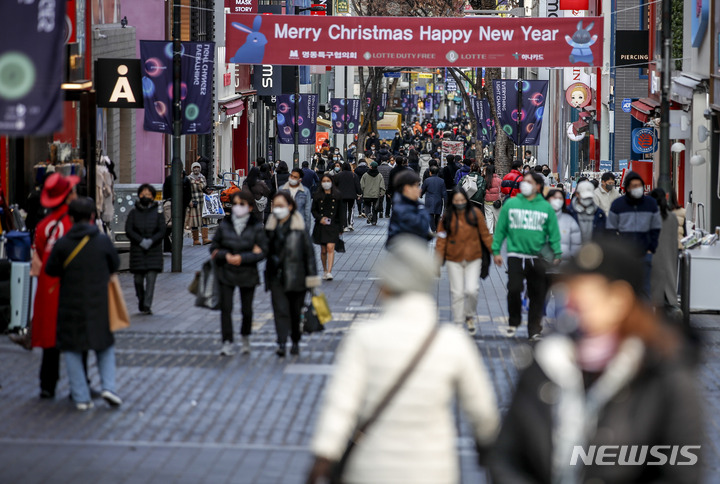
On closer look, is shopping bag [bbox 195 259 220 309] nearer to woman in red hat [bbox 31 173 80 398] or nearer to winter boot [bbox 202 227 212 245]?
woman in red hat [bbox 31 173 80 398]

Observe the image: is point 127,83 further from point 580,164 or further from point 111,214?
point 580,164

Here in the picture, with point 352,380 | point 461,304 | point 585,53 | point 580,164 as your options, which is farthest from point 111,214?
point 580,164

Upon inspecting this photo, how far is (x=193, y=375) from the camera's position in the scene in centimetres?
1123

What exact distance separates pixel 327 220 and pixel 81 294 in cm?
1031

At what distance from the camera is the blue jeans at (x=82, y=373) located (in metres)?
9.59

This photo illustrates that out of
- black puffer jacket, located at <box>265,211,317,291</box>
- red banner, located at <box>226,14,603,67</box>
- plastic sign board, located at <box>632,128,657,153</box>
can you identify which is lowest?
black puffer jacket, located at <box>265,211,317,291</box>

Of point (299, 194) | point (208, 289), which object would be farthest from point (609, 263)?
point (299, 194)

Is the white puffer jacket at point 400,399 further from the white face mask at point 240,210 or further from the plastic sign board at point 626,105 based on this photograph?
the plastic sign board at point 626,105

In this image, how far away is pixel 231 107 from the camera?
42281 millimetres

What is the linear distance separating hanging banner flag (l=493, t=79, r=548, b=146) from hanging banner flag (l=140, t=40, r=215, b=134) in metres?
11.0

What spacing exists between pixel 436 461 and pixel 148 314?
11.3m

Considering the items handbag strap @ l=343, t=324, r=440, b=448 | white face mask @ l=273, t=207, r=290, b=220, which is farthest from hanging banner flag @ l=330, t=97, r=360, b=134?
handbag strap @ l=343, t=324, r=440, b=448

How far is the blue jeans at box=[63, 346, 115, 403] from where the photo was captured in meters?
9.59

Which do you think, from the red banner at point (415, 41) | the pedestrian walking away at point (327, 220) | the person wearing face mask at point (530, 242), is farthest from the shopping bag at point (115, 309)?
the red banner at point (415, 41)
